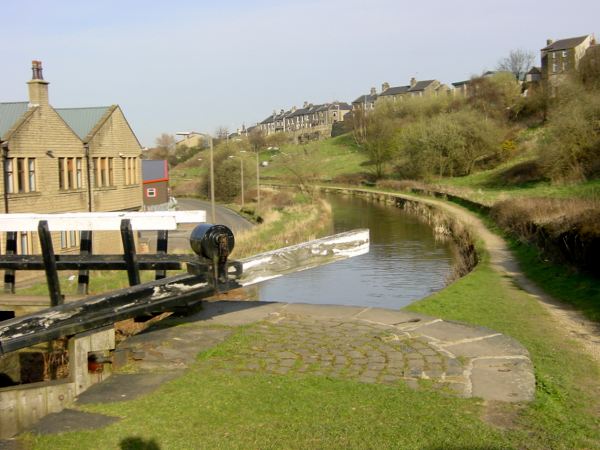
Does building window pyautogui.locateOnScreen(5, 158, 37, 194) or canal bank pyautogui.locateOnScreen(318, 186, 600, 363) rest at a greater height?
building window pyautogui.locateOnScreen(5, 158, 37, 194)

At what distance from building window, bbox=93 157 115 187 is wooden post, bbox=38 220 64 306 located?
73.7ft

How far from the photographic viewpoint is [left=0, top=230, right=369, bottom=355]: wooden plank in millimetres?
4180

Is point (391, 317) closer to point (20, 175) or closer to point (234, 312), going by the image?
point (234, 312)

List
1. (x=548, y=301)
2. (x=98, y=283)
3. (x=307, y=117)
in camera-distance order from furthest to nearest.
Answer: (x=307, y=117) < (x=98, y=283) < (x=548, y=301)

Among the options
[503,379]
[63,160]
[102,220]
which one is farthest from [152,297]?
[63,160]

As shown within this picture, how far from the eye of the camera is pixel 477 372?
18.7 ft

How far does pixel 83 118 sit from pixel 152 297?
26.3m

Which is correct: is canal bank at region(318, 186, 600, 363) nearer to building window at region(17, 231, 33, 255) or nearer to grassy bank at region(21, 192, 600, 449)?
grassy bank at region(21, 192, 600, 449)

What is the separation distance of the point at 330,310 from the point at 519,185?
127 feet

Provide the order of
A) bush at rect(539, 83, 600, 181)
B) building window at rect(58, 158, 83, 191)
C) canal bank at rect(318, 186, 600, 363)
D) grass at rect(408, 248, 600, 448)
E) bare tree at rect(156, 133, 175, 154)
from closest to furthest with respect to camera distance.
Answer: grass at rect(408, 248, 600, 448), canal bank at rect(318, 186, 600, 363), building window at rect(58, 158, 83, 191), bush at rect(539, 83, 600, 181), bare tree at rect(156, 133, 175, 154)

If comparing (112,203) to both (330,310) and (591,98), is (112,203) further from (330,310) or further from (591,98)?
(591,98)

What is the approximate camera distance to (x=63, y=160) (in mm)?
25438

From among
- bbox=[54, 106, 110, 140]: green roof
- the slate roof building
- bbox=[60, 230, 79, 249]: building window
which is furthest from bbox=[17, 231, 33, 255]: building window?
the slate roof building

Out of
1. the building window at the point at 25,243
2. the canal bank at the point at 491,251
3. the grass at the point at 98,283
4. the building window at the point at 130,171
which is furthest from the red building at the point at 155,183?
the grass at the point at 98,283
